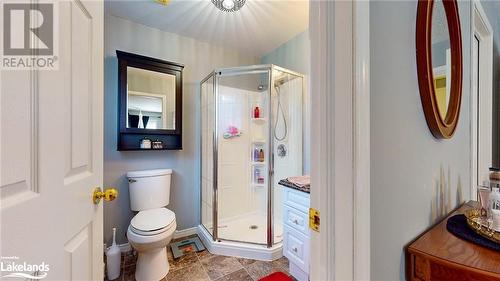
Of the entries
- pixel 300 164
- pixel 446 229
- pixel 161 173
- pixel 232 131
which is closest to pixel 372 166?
pixel 446 229

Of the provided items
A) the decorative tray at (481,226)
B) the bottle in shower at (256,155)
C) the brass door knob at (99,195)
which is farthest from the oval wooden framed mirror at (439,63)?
the bottle in shower at (256,155)

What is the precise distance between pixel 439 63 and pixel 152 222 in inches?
79.6

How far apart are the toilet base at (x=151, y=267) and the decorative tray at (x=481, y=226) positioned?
1.88 m

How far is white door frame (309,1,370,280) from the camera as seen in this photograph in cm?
51

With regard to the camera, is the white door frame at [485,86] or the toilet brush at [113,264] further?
the toilet brush at [113,264]

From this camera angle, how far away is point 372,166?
55 cm

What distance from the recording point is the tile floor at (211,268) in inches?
66.8

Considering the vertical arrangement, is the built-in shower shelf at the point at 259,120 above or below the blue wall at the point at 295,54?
below

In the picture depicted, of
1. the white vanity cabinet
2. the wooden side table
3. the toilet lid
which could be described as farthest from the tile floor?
the wooden side table

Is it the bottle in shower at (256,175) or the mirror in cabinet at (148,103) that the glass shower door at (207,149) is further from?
the bottle in shower at (256,175)

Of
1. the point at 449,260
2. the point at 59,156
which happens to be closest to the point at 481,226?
the point at 449,260

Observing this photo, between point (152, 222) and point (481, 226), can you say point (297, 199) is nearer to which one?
point (481, 226)
